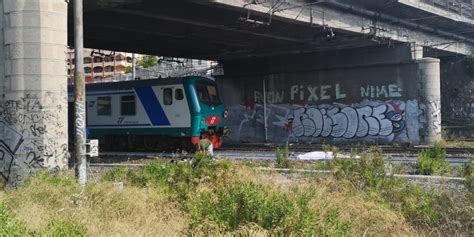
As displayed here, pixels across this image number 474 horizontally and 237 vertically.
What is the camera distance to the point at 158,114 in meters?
21.8

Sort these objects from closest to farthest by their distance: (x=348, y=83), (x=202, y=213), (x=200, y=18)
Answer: (x=202, y=213)
(x=200, y=18)
(x=348, y=83)

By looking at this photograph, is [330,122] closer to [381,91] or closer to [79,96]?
[381,91]

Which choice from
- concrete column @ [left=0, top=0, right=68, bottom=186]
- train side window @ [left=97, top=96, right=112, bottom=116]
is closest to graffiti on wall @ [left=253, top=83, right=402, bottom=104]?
train side window @ [left=97, top=96, right=112, bottom=116]

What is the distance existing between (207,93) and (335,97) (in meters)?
9.25

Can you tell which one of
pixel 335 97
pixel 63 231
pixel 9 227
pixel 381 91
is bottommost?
pixel 63 231

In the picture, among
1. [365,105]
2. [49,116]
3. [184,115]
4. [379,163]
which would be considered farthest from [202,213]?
[365,105]

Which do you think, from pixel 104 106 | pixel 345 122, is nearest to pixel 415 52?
pixel 345 122

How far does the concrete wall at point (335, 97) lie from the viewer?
25.8 m

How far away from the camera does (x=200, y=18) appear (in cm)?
2042

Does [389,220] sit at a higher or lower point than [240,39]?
lower

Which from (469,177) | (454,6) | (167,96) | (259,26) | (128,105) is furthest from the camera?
(454,6)

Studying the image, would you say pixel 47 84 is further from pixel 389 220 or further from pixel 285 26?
pixel 285 26

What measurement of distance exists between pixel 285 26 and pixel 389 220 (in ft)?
51.1

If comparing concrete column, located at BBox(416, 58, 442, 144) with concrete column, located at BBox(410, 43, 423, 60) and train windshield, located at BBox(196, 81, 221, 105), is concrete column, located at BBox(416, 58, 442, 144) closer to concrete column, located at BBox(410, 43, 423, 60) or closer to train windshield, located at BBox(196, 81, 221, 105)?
concrete column, located at BBox(410, 43, 423, 60)
